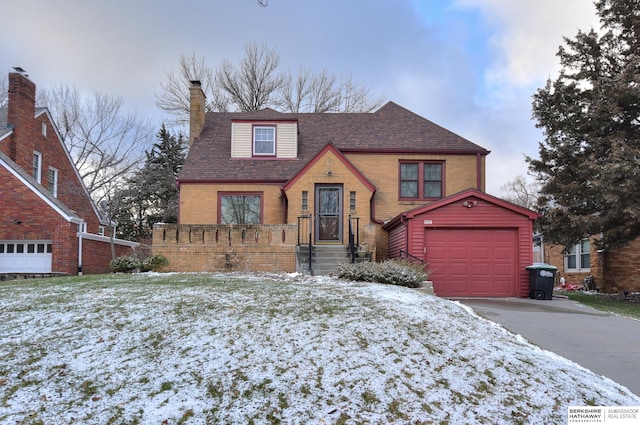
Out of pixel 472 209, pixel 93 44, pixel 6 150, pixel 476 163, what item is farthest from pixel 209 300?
pixel 6 150

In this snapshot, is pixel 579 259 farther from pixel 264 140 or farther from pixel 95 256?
pixel 95 256

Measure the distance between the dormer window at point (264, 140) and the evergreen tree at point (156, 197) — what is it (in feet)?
43.6

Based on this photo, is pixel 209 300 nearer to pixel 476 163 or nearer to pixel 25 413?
pixel 25 413

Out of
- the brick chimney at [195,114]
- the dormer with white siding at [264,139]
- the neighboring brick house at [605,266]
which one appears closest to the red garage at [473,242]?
the neighboring brick house at [605,266]

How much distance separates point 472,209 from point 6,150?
1789cm

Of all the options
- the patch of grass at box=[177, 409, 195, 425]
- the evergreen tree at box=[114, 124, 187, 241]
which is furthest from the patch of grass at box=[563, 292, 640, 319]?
the evergreen tree at box=[114, 124, 187, 241]

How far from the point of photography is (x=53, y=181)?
70.7 ft

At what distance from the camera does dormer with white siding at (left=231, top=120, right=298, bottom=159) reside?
1827cm

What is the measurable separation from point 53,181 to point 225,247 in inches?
484

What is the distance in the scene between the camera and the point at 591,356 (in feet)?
20.9

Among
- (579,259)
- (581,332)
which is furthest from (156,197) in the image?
(581,332)

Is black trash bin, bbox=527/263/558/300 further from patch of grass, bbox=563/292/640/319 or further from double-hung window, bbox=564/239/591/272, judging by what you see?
double-hung window, bbox=564/239/591/272

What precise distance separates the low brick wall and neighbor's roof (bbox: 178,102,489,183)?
333 cm

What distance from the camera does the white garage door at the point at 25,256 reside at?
631 inches
